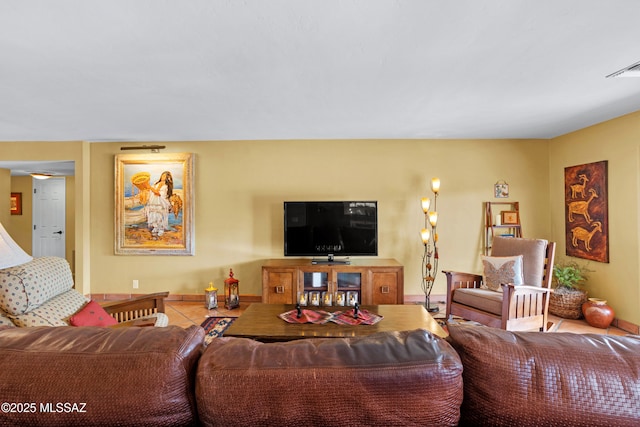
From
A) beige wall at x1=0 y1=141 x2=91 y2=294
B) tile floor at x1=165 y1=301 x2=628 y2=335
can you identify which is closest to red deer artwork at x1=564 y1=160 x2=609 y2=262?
tile floor at x1=165 y1=301 x2=628 y2=335

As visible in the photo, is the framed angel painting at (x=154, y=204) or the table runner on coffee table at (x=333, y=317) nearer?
the table runner on coffee table at (x=333, y=317)

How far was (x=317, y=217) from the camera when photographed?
4195 mm

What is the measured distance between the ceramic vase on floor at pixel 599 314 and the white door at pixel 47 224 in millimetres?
8758

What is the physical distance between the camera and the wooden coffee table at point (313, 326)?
2219mm

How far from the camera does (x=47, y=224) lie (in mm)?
6371

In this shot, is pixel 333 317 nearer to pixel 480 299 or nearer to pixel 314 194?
pixel 480 299

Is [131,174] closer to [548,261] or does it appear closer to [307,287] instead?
[307,287]

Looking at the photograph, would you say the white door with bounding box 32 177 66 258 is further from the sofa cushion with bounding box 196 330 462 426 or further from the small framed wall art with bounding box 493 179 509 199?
the small framed wall art with bounding box 493 179 509 199

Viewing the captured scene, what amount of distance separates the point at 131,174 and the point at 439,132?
14.1 feet

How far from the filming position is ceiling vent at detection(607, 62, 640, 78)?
2219 mm

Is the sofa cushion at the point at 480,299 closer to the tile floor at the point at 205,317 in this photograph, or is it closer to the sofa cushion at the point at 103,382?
the tile floor at the point at 205,317

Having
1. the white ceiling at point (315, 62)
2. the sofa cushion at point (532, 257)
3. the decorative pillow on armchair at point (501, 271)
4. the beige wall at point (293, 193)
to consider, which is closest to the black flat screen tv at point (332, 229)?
the beige wall at point (293, 193)

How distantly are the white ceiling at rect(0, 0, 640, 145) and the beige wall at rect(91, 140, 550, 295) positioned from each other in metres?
0.81

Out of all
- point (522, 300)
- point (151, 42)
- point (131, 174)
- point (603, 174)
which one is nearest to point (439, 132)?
point (603, 174)
